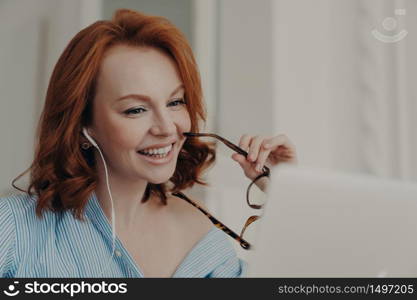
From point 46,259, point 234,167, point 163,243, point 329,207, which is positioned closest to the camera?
point 329,207

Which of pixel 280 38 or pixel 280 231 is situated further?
pixel 280 38

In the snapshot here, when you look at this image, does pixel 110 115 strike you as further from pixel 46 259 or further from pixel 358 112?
pixel 358 112

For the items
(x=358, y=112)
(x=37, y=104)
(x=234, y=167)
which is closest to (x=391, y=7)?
(x=358, y=112)

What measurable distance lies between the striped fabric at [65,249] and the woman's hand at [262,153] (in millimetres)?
185

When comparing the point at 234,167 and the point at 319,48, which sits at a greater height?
the point at 319,48

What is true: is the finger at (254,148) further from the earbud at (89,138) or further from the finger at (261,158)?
the earbud at (89,138)

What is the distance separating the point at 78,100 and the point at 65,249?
26 centimetres

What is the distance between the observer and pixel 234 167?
48.7 inches

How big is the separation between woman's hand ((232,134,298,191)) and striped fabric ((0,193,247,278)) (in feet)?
0.61

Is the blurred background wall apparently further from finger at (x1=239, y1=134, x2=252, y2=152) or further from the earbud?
the earbud

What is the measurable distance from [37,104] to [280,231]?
1066 mm

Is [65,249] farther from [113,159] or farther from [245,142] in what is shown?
[245,142]

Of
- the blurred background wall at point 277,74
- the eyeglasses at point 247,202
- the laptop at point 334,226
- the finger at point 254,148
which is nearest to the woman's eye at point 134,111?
the eyeglasses at point 247,202

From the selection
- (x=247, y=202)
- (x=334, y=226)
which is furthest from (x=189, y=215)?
(x=334, y=226)
